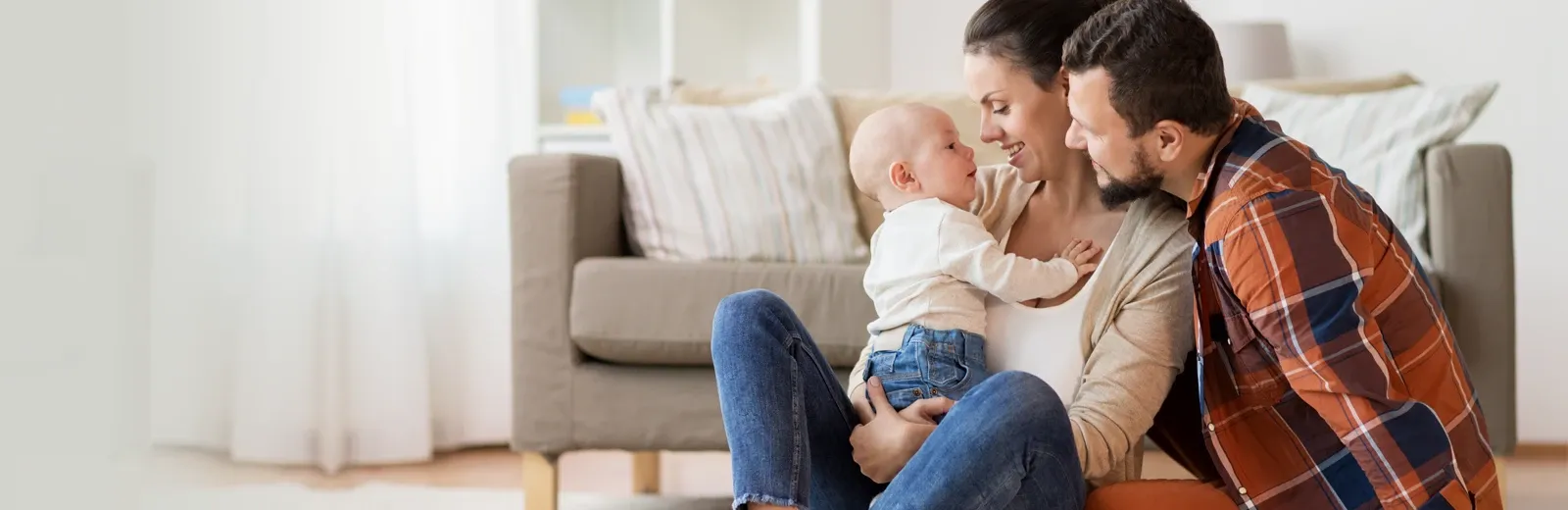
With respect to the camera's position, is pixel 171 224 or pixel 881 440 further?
pixel 171 224

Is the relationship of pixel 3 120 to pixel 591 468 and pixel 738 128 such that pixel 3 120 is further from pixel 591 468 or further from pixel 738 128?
pixel 591 468

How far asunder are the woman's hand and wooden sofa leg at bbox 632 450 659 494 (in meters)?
1.40

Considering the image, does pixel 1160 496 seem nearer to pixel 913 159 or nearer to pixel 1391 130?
pixel 913 159

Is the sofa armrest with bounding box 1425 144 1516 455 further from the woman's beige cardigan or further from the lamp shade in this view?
the lamp shade

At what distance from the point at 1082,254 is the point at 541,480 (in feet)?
3.78

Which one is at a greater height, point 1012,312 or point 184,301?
point 1012,312

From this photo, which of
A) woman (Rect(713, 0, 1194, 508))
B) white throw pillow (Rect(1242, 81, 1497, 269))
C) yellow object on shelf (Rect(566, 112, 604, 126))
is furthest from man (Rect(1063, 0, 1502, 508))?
yellow object on shelf (Rect(566, 112, 604, 126))

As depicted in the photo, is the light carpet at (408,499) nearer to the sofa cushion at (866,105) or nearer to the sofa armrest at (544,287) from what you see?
the sofa armrest at (544,287)

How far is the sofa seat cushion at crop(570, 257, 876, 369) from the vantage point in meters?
2.07

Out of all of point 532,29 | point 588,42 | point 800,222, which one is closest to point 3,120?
point 800,222

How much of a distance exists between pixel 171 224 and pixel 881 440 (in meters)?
1.68

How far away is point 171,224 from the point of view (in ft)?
7.72

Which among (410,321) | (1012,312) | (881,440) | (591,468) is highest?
(1012,312)

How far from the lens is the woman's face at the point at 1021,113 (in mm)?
1381
